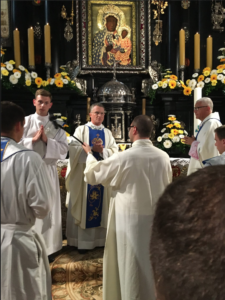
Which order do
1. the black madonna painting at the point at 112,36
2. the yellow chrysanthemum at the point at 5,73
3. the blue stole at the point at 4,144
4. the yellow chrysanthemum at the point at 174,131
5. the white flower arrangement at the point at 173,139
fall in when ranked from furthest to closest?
1. the black madonna painting at the point at 112,36
2. the yellow chrysanthemum at the point at 174,131
3. the white flower arrangement at the point at 173,139
4. the yellow chrysanthemum at the point at 5,73
5. the blue stole at the point at 4,144

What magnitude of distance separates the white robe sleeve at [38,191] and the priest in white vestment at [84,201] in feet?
7.05

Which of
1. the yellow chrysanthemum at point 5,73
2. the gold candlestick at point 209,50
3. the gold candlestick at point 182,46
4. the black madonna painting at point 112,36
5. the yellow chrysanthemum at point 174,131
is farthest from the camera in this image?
the black madonna painting at point 112,36

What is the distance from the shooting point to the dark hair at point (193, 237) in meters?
0.52

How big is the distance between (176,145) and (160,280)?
15.4 feet

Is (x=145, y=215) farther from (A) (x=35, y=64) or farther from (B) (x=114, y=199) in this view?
(A) (x=35, y=64)

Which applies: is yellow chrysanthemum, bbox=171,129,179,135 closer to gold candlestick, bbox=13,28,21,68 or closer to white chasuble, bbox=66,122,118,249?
white chasuble, bbox=66,122,118,249

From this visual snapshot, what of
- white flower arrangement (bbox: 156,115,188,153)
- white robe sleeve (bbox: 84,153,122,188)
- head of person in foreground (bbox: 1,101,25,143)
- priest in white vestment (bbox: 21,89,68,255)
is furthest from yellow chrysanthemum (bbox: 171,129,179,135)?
head of person in foreground (bbox: 1,101,25,143)

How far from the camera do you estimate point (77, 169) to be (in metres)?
3.87

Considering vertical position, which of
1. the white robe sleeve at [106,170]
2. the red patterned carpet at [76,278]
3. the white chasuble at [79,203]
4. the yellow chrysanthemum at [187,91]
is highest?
the yellow chrysanthemum at [187,91]

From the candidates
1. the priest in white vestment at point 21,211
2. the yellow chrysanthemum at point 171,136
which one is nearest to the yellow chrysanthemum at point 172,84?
the yellow chrysanthemum at point 171,136

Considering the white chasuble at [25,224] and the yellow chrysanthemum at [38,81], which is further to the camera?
the yellow chrysanthemum at [38,81]

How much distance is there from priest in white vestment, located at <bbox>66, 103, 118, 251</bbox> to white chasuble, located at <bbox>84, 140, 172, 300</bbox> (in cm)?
121

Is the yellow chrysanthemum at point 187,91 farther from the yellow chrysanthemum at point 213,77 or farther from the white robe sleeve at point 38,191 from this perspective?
the white robe sleeve at point 38,191

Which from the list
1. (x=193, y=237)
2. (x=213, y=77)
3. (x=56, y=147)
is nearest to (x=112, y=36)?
(x=213, y=77)
